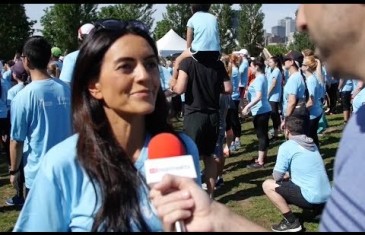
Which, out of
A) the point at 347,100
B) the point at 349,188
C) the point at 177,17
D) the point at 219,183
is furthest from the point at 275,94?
the point at 177,17

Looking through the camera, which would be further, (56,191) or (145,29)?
(145,29)

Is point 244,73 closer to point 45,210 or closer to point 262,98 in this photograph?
point 262,98

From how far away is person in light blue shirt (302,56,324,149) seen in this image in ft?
28.8

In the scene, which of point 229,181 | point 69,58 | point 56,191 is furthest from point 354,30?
point 229,181

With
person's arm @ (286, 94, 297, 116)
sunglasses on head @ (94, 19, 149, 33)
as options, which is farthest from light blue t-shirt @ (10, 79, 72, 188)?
person's arm @ (286, 94, 297, 116)

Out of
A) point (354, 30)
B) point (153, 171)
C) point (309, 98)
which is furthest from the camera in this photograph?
point (309, 98)

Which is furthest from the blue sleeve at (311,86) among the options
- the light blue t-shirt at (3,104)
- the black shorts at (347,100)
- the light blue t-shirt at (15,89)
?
the light blue t-shirt at (3,104)

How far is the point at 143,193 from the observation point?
2.10m

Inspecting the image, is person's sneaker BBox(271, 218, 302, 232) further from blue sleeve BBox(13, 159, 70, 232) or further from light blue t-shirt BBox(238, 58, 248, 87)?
light blue t-shirt BBox(238, 58, 248, 87)

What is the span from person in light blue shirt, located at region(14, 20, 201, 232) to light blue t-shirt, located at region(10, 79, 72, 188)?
8.10 feet

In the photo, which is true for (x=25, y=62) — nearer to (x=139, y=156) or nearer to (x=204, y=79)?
(x=204, y=79)

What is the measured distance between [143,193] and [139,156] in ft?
0.74

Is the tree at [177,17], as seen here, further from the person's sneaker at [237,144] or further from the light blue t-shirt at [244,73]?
the person's sneaker at [237,144]

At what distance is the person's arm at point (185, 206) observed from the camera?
4.76 feet
